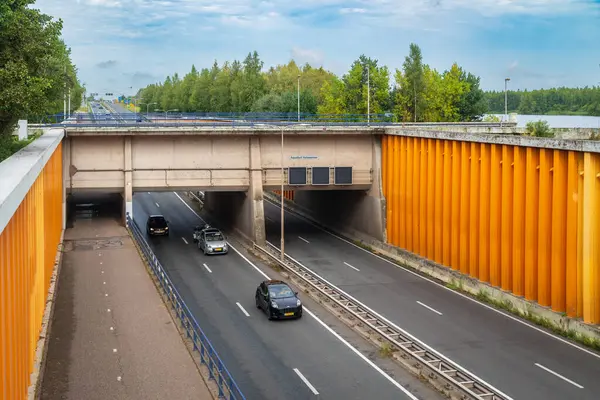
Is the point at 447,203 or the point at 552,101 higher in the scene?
the point at 552,101

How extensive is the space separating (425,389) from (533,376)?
13.2 ft

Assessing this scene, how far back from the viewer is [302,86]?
5325 inches

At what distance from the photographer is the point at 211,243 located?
4556 centimetres

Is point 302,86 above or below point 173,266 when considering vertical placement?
above

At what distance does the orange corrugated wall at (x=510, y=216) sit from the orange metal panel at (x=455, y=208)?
55 mm

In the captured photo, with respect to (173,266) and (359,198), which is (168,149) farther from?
(359,198)

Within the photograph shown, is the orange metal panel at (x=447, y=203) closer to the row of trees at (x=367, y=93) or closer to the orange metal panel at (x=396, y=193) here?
the orange metal panel at (x=396, y=193)

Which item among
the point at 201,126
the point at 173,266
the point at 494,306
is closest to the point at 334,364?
the point at 494,306

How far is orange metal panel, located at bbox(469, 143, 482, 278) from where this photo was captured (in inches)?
1441

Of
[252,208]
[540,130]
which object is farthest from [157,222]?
[540,130]

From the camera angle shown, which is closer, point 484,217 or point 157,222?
point 484,217

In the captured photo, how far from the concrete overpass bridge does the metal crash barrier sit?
4.59 meters

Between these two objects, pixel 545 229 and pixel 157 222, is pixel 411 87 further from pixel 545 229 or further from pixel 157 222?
pixel 545 229

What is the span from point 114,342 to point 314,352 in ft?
24.2
